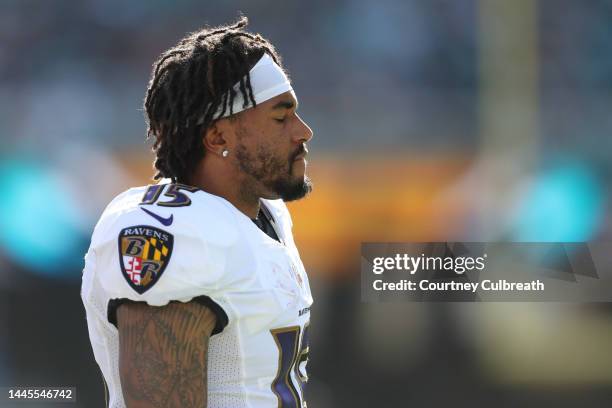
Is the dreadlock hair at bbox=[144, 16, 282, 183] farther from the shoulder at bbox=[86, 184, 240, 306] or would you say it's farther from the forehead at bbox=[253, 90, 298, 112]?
the shoulder at bbox=[86, 184, 240, 306]

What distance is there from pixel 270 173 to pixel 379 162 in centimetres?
139

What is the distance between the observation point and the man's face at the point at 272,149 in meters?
1.78

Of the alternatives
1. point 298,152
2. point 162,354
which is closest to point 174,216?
point 162,354

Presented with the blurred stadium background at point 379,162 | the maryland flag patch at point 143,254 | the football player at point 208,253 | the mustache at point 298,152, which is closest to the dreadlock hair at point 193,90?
the football player at point 208,253

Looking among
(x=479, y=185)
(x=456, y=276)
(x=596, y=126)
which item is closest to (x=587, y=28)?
(x=596, y=126)

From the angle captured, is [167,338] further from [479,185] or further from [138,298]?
[479,185]

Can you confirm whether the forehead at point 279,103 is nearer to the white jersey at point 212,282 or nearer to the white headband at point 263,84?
the white headband at point 263,84

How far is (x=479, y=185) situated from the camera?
3125 millimetres

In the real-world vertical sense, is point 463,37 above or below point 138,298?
above

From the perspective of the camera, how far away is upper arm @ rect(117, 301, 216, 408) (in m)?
1.43

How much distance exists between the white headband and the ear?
28 mm

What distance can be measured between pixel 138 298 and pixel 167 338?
0.09 meters

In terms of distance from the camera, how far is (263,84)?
5.88ft

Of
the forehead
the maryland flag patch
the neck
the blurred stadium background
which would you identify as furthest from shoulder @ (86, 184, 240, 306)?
the blurred stadium background
